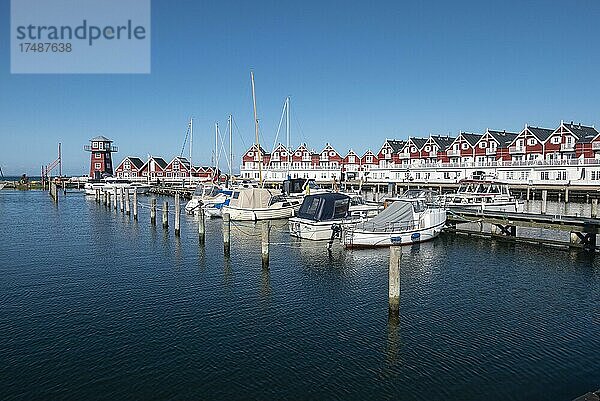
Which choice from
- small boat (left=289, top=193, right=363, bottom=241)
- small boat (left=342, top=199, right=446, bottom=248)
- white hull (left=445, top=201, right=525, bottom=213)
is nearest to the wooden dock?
small boat (left=342, top=199, right=446, bottom=248)

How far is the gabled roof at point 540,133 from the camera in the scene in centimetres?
8353

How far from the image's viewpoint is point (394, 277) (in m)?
17.4

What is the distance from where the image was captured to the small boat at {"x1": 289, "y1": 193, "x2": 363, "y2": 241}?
33312mm

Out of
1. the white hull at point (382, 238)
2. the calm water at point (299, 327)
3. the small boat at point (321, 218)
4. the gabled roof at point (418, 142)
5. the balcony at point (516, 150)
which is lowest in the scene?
the calm water at point (299, 327)

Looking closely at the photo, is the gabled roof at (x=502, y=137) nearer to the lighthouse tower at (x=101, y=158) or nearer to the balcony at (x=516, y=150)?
the balcony at (x=516, y=150)

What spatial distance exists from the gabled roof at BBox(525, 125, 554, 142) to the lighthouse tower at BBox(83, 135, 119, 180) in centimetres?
9429

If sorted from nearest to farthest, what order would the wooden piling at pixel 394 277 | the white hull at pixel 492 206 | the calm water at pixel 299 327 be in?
the calm water at pixel 299 327, the wooden piling at pixel 394 277, the white hull at pixel 492 206

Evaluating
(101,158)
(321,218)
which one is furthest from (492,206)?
(101,158)

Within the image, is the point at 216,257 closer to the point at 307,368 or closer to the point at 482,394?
the point at 307,368

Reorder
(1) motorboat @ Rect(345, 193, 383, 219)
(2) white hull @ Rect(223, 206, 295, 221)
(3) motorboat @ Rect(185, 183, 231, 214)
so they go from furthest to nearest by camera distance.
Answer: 1. (3) motorboat @ Rect(185, 183, 231, 214)
2. (2) white hull @ Rect(223, 206, 295, 221)
3. (1) motorboat @ Rect(345, 193, 383, 219)

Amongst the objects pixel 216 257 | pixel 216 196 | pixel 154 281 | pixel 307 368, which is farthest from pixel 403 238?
pixel 216 196

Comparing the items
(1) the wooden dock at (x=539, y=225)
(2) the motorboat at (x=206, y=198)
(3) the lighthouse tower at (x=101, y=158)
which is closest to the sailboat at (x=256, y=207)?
(2) the motorboat at (x=206, y=198)

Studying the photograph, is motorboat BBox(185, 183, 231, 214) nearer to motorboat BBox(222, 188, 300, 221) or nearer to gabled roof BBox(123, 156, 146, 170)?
motorboat BBox(222, 188, 300, 221)

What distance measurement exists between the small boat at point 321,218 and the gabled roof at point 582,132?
5953 centimetres
